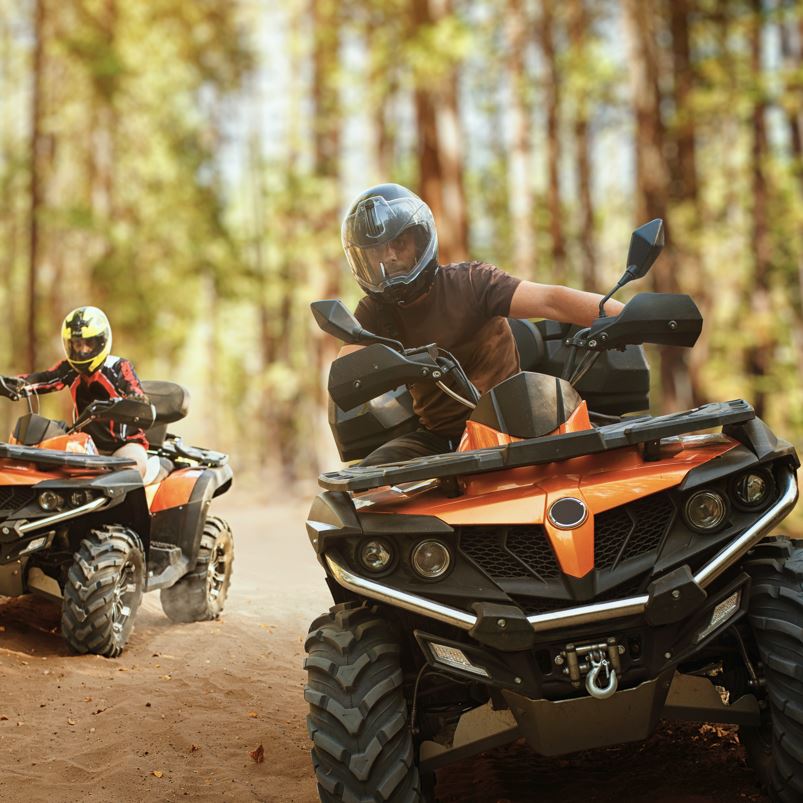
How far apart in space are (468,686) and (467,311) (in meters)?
1.76

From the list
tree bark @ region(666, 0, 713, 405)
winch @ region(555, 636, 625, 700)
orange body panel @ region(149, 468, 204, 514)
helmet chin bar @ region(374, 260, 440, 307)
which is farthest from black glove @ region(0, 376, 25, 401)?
tree bark @ region(666, 0, 713, 405)

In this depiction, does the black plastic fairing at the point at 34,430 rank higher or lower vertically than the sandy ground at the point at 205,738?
higher

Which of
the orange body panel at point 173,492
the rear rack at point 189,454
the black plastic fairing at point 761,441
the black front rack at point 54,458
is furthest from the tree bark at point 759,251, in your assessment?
the black plastic fairing at point 761,441

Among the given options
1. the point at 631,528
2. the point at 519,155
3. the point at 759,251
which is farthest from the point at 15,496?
the point at 759,251

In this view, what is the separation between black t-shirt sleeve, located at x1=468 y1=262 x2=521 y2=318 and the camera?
5469mm

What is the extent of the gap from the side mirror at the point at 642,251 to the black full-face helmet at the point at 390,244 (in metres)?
1.02

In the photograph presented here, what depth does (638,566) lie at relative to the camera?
4191mm

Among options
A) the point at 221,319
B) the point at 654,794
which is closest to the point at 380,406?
the point at 654,794

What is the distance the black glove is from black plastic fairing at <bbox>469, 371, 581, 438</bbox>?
5.53 m

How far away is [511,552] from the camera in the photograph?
168 inches

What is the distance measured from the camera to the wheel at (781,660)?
13.6 feet

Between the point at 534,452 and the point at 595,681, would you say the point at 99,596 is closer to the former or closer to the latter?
the point at 534,452

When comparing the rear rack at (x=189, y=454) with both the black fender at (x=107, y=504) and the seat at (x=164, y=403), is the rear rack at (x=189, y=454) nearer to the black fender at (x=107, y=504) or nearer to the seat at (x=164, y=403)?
the seat at (x=164, y=403)

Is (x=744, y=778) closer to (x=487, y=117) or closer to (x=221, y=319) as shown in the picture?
(x=487, y=117)
